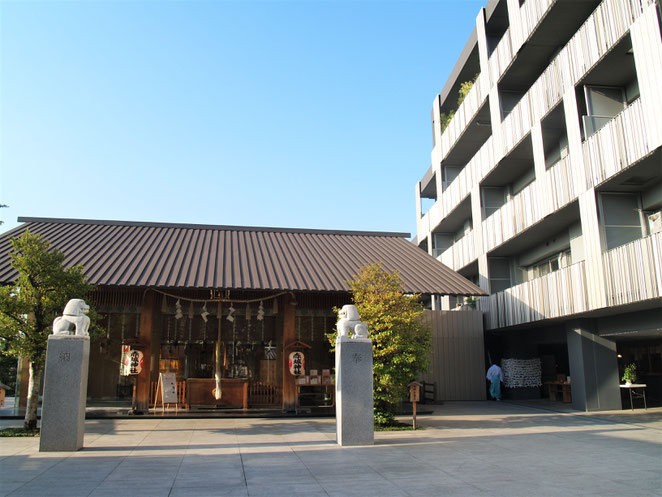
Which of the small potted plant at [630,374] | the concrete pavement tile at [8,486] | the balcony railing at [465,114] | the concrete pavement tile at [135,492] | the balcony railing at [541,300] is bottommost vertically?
the concrete pavement tile at [135,492]

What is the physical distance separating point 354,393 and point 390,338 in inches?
102

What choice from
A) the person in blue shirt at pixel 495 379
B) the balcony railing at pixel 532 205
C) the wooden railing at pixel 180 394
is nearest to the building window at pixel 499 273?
the balcony railing at pixel 532 205

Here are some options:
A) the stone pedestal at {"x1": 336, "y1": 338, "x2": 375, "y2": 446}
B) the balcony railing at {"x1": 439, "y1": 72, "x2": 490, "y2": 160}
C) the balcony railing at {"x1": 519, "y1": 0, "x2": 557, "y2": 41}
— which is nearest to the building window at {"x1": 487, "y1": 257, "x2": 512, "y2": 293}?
the balcony railing at {"x1": 439, "y1": 72, "x2": 490, "y2": 160}

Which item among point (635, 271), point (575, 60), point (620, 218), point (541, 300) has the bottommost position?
point (541, 300)

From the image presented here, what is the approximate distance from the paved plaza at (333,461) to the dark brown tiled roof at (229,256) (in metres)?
4.47

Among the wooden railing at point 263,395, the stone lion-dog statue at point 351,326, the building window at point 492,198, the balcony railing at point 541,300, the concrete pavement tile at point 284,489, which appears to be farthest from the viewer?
the building window at point 492,198

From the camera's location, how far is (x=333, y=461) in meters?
9.91

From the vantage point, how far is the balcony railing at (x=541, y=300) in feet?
57.5

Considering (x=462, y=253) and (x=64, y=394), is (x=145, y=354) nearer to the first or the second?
(x=64, y=394)

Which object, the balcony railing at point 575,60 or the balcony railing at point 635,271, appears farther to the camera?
the balcony railing at point 575,60

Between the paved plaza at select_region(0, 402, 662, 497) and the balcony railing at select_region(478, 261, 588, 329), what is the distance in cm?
419

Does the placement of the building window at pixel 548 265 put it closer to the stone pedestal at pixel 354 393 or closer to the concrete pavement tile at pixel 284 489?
the stone pedestal at pixel 354 393

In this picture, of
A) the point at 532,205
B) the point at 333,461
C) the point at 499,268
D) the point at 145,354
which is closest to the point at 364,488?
the point at 333,461

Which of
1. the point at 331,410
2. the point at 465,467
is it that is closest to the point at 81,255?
the point at 331,410
